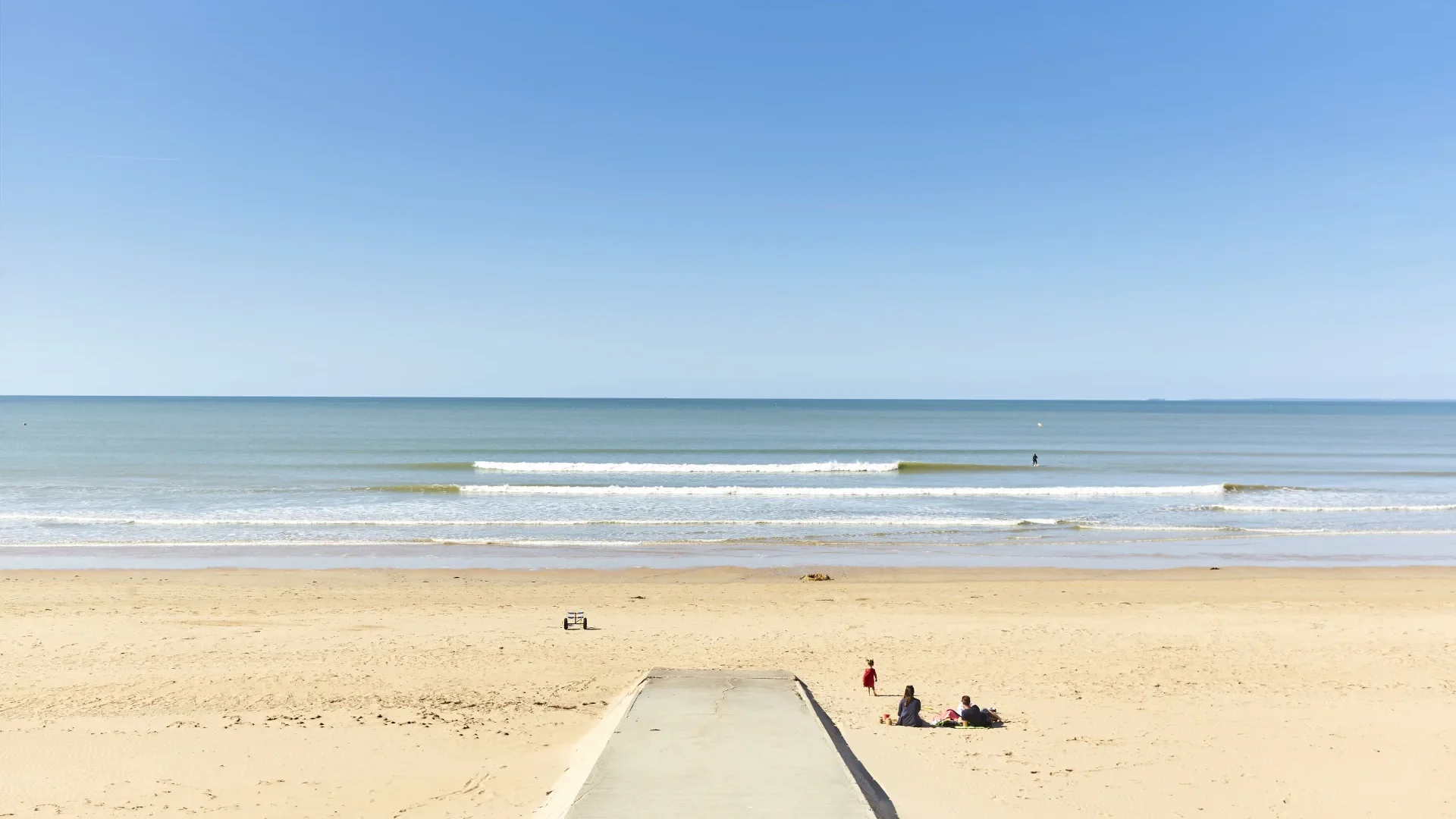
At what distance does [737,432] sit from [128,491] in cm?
5821

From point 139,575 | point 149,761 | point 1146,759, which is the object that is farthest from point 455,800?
point 139,575

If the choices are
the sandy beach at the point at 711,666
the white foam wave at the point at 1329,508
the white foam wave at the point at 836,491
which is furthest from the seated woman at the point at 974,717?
the white foam wave at the point at 1329,508

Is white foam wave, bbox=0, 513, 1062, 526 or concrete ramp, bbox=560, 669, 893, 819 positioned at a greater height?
concrete ramp, bbox=560, 669, 893, 819

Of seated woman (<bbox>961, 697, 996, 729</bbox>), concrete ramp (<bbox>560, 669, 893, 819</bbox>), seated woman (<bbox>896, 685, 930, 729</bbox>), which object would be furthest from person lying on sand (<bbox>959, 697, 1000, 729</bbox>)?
concrete ramp (<bbox>560, 669, 893, 819</bbox>)

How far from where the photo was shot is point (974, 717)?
1131cm

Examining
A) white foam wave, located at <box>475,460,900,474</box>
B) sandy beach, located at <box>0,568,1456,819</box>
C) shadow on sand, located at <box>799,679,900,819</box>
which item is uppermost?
shadow on sand, located at <box>799,679,900,819</box>

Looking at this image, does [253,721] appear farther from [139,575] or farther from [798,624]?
[139,575]

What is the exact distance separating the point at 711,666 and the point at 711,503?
22.4m

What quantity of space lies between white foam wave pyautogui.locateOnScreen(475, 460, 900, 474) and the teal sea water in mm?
230

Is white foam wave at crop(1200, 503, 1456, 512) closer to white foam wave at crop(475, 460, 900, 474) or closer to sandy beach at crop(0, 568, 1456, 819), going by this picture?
sandy beach at crop(0, 568, 1456, 819)

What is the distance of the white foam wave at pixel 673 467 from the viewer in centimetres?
4909

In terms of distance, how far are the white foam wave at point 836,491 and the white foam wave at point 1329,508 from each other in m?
4.11

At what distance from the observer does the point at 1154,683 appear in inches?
527

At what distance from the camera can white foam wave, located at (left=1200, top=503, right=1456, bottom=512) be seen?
3475 cm
